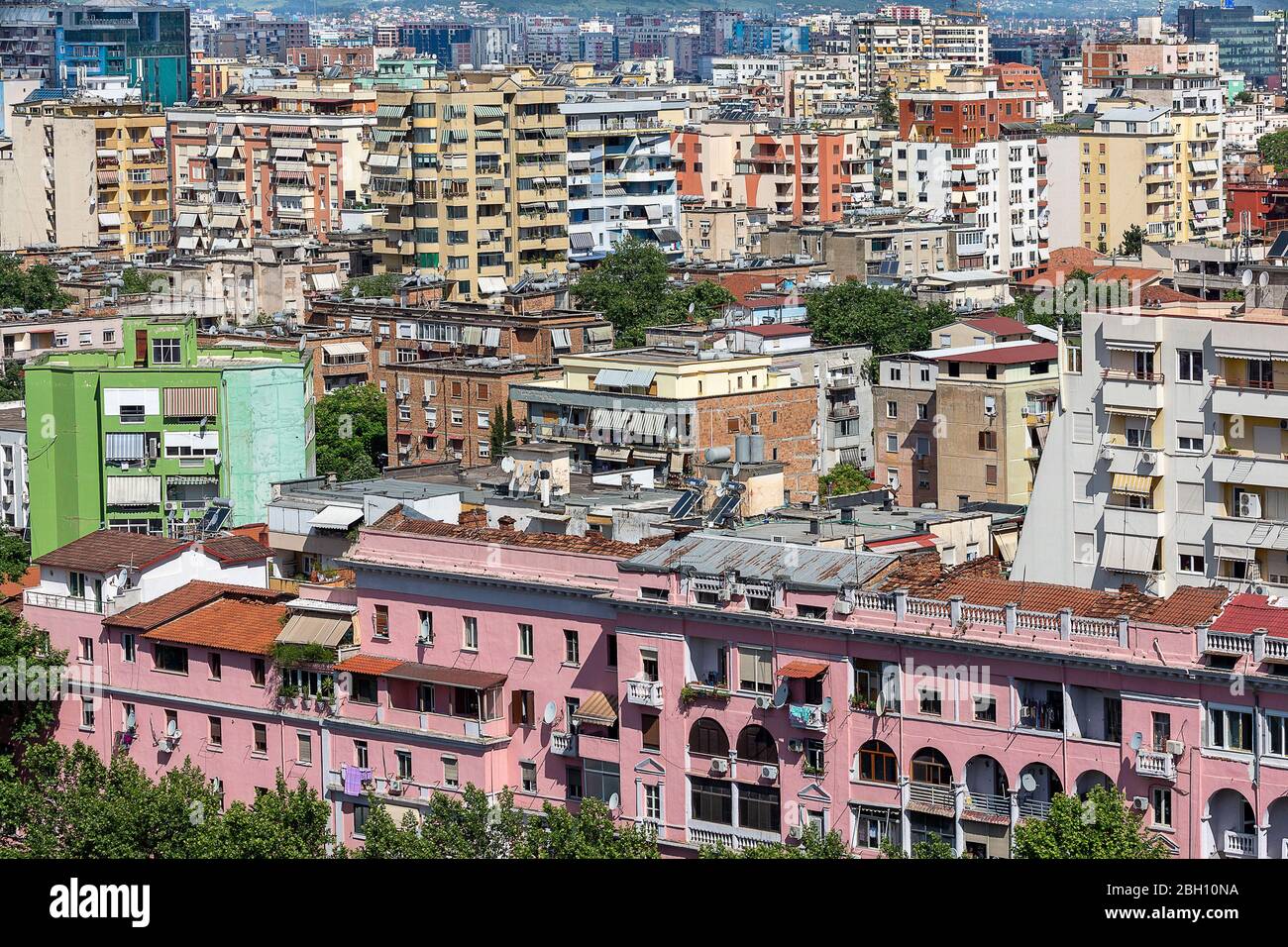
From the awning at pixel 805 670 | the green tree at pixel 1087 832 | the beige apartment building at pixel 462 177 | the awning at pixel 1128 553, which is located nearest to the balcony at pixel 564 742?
the awning at pixel 805 670

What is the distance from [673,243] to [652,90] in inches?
341

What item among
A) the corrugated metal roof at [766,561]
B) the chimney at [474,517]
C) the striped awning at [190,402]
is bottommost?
the chimney at [474,517]

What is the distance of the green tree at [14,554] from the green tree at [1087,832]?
22.4 meters

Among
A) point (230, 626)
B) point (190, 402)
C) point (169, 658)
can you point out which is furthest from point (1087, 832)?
point (190, 402)

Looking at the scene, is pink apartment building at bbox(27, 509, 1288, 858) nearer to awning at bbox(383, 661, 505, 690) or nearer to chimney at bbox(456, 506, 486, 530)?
awning at bbox(383, 661, 505, 690)

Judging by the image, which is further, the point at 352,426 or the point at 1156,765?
the point at 352,426

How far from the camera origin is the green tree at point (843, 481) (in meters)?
50.6

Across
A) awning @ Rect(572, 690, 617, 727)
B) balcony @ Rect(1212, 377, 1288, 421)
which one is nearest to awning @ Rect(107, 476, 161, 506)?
awning @ Rect(572, 690, 617, 727)

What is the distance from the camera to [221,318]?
75.2 m

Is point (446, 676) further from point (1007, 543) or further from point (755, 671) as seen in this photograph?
point (1007, 543)

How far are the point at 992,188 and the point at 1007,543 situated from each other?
231 feet

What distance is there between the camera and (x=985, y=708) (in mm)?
27609

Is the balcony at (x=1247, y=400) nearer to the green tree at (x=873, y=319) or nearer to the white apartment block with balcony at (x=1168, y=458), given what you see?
the white apartment block with balcony at (x=1168, y=458)

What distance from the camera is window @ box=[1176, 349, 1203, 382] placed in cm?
3409
